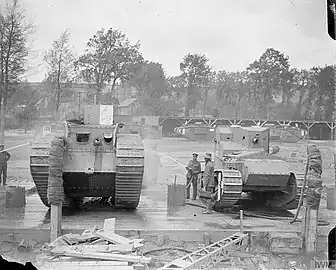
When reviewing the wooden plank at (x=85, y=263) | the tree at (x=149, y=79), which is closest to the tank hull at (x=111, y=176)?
the wooden plank at (x=85, y=263)

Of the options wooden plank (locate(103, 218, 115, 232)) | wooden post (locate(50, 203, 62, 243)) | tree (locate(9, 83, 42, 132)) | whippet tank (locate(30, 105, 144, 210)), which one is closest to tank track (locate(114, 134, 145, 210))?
whippet tank (locate(30, 105, 144, 210))

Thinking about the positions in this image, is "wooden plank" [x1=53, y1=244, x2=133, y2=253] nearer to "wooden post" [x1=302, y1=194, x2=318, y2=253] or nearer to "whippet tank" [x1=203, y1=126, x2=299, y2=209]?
Answer: "wooden post" [x1=302, y1=194, x2=318, y2=253]

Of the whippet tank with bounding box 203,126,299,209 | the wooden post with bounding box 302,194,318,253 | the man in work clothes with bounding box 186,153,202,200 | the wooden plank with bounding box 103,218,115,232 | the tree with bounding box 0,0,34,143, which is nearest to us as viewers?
the wooden post with bounding box 302,194,318,253

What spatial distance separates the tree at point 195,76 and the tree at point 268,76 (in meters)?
1.92

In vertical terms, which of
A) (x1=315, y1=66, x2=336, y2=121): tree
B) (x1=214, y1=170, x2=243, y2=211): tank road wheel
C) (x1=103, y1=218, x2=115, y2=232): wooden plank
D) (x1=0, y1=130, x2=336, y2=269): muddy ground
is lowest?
(x1=0, y1=130, x2=336, y2=269): muddy ground

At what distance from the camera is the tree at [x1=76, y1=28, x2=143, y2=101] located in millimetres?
11336

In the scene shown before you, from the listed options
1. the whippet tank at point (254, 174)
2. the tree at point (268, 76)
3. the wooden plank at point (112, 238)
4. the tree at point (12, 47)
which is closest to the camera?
the wooden plank at point (112, 238)

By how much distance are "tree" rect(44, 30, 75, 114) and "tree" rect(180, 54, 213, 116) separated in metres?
2.99

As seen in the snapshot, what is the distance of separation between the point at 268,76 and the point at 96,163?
613 cm

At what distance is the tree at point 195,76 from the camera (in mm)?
13367

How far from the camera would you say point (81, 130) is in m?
6.80

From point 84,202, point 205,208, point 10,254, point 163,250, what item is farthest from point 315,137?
point 10,254

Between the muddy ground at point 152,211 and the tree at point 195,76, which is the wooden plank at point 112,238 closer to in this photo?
the muddy ground at point 152,211

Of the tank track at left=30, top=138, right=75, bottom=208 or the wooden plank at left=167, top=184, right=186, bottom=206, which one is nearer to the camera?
the tank track at left=30, top=138, right=75, bottom=208
